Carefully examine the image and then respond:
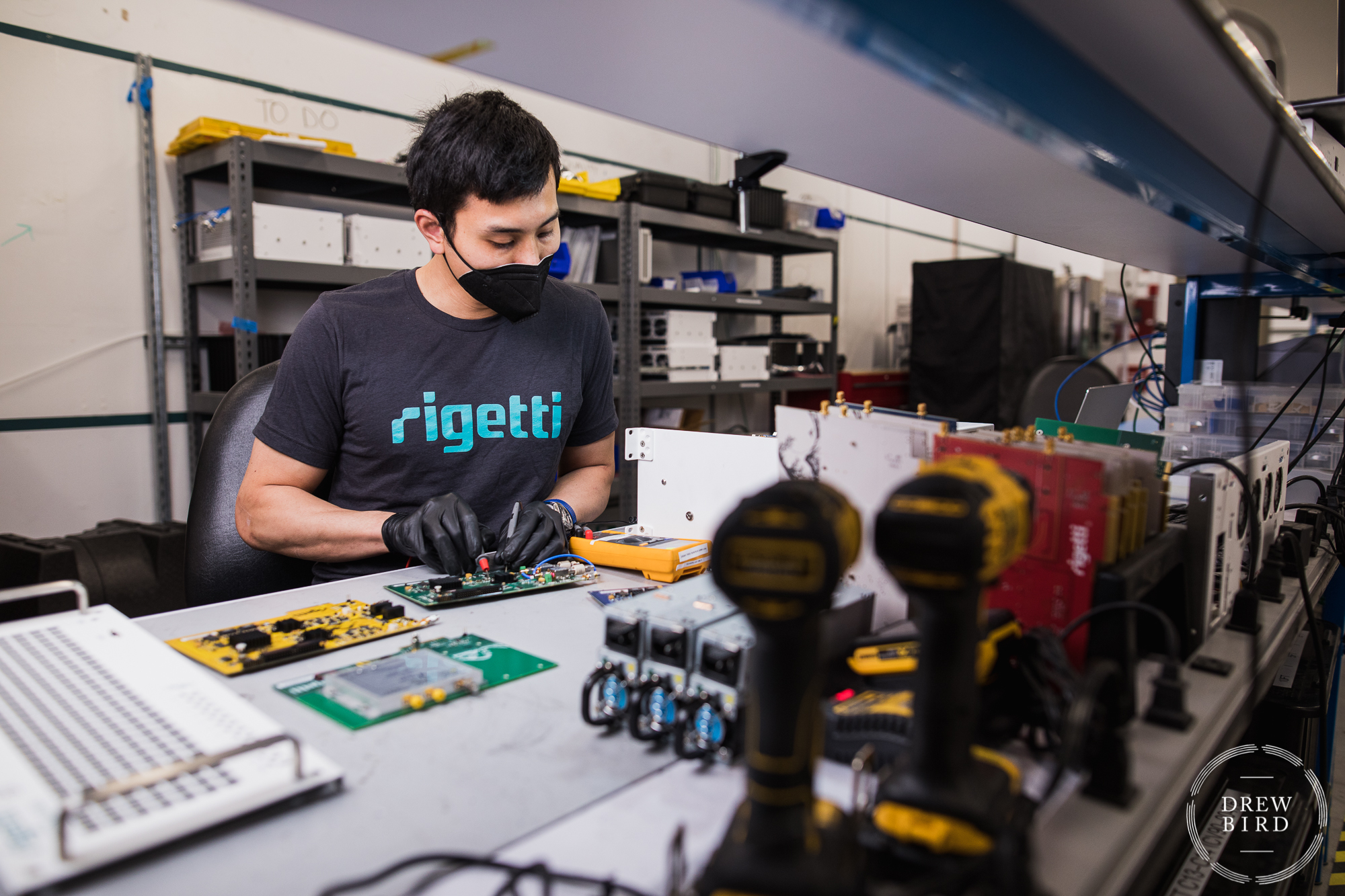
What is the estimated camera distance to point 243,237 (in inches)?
88.7

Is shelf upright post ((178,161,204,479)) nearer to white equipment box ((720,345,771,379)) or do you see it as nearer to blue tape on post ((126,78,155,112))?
blue tape on post ((126,78,155,112))

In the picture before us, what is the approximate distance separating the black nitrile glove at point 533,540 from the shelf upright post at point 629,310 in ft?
6.60

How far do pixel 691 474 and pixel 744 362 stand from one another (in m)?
2.54

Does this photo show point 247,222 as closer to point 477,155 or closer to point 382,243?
point 382,243

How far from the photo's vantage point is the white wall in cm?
229

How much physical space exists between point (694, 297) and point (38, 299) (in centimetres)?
239

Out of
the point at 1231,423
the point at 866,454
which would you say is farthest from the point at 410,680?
the point at 1231,423

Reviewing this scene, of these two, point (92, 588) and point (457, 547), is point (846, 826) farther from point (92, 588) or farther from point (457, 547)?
point (92, 588)

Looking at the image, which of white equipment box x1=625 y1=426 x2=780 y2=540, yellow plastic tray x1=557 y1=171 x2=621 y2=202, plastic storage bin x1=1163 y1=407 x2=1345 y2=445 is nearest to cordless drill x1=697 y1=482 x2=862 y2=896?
white equipment box x1=625 y1=426 x2=780 y2=540

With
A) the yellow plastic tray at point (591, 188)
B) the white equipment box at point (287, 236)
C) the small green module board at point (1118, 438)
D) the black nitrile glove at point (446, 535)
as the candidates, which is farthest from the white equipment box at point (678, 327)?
the small green module board at point (1118, 438)

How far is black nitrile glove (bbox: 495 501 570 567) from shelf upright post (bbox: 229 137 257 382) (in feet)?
4.71

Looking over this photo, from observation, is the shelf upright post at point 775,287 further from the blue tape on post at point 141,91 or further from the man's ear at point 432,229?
the man's ear at point 432,229

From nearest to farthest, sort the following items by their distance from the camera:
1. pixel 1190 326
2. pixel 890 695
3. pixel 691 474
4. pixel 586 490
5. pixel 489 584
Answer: pixel 890 695 < pixel 489 584 < pixel 691 474 < pixel 586 490 < pixel 1190 326

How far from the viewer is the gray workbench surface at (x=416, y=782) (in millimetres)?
506
